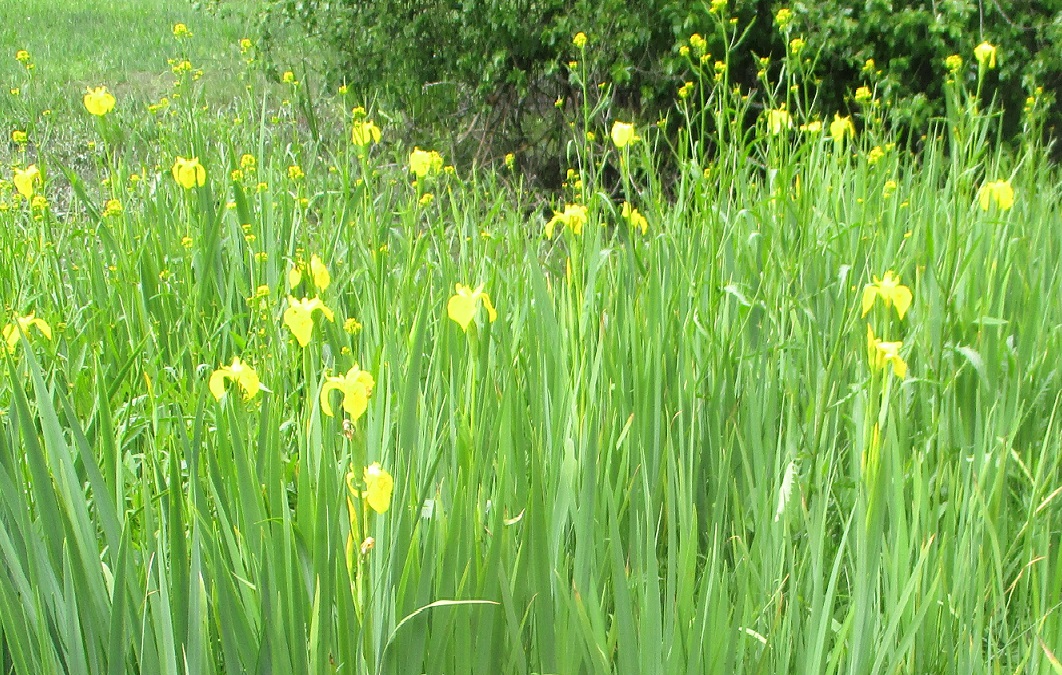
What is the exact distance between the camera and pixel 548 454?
124 cm

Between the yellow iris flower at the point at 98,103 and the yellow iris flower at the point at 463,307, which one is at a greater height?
the yellow iris flower at the point at 98,103

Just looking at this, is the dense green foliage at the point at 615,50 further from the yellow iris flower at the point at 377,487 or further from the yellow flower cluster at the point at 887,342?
the yellow iris flower at the point at 377,487

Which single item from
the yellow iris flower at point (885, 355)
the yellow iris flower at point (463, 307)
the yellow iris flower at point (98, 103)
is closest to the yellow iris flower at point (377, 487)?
the yellow iris flower at point (463, 307)

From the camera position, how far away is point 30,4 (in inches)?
366

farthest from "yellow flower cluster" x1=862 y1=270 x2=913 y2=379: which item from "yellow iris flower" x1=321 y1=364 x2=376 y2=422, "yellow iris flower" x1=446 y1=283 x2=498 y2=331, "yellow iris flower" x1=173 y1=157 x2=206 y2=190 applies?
"yellow iris flower" x1=173 y1=157 x2=206 y2=190

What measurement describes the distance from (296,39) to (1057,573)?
490cm

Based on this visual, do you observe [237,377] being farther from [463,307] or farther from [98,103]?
[98,103]

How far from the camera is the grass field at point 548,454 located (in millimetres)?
924

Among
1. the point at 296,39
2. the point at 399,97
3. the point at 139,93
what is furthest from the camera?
the point at 139,93

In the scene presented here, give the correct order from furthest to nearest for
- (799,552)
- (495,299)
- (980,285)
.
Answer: (980,285), (495,299), (799,552)

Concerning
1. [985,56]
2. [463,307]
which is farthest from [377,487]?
[985,56]

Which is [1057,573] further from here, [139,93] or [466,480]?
[139,93]

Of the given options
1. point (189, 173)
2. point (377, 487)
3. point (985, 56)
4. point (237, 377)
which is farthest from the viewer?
point (985, 56)

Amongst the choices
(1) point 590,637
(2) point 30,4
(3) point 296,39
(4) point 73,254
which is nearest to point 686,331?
(1) point 590,637
